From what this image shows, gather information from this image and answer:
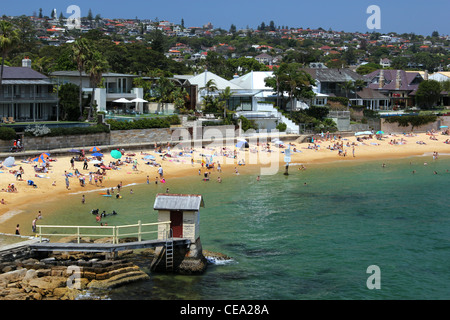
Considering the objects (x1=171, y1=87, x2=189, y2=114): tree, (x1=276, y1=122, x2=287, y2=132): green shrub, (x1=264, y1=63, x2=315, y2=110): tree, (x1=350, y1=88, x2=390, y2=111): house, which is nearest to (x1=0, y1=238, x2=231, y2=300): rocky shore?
(x1=171, y1=87, x2=189, y2=114): tree

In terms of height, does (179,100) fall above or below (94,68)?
below

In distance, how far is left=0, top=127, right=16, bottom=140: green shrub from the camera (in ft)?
163

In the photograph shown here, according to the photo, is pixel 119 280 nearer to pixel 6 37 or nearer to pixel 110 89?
pixel 6 37

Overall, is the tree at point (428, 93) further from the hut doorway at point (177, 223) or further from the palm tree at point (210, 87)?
the hut doorway at point (177, 223)

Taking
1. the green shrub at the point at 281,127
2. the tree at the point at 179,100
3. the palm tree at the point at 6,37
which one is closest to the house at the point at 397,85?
the green shrub at the point at 281,127

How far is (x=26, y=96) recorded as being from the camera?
2258 inches

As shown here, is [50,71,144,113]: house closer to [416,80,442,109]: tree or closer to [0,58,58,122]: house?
[0,58,58,122]: house

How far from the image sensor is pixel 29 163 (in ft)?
158

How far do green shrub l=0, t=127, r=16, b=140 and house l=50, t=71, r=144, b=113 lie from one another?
15.6m

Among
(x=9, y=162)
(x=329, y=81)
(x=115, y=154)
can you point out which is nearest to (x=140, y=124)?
(x=115, y=154)

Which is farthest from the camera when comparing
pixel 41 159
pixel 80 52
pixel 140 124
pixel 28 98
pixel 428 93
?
pixel 428 93

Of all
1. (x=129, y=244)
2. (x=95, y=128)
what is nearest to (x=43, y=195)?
(x=95, y=128)

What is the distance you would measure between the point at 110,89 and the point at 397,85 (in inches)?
2046

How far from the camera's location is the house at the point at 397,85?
99.8 meters
